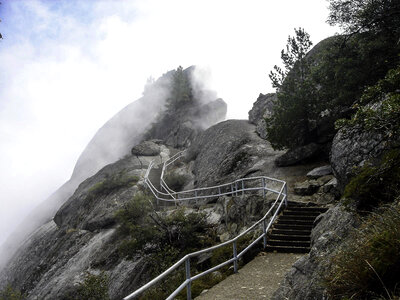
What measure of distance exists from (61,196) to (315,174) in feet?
119

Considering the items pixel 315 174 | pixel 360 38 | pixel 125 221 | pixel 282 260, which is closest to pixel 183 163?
pixel 125 221

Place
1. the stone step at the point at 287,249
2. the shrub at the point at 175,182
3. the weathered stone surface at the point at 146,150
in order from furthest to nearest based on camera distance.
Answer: the weathered stone surface at the point at 146,150 → the shrub at the point at 175,182 → the stone step at the point at 287,249

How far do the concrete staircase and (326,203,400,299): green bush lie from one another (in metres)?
6.90

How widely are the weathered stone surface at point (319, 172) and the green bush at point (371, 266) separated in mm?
12798

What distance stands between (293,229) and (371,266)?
8917 mm

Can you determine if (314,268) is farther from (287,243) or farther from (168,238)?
(168,238)

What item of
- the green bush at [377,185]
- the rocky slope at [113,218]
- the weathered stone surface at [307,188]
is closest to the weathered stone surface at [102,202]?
the rocky slope at [113,218]

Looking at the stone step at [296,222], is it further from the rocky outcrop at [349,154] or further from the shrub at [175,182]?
the shrub at [175,182]

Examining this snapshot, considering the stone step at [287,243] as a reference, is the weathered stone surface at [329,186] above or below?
below

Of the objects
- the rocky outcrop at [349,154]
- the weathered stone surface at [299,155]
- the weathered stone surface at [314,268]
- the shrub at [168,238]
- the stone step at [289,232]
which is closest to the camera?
the weathered stone surface at [314,268]

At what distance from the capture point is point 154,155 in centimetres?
3784

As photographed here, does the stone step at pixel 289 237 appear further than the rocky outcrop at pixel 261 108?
No

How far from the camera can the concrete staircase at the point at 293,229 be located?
11055 mm

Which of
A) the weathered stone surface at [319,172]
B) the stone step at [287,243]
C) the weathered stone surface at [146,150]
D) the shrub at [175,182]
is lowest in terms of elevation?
the weathered stone surface at [319,172]
